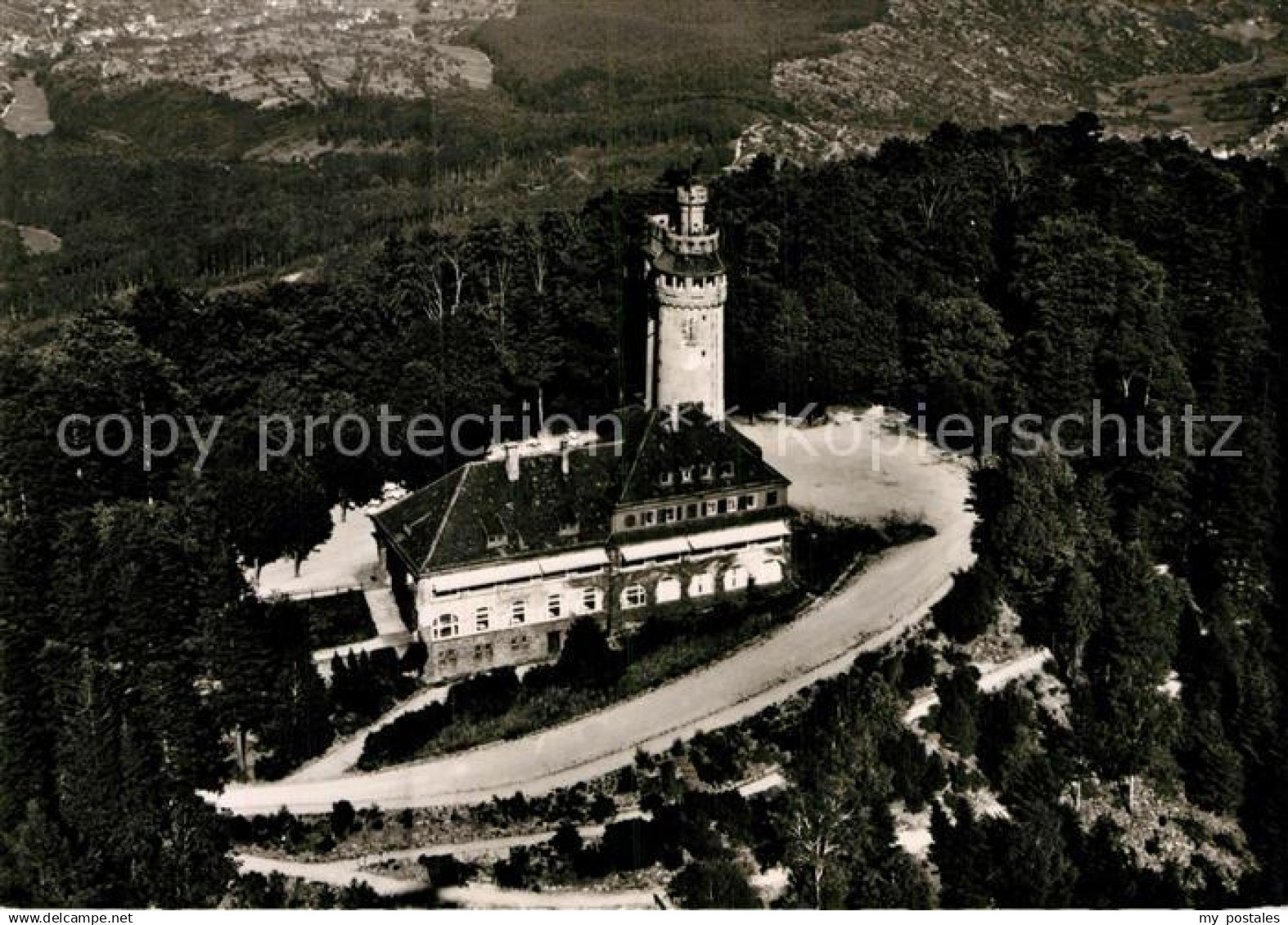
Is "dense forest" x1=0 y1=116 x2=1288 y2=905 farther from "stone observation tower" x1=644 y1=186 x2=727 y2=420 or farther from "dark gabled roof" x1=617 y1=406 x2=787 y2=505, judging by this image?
"dark gabled roof" x1=617 y1=406 x2=787 y2=505

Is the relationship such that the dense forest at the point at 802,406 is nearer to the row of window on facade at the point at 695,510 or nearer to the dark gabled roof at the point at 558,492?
the dark gabled roof at the point at 558,492

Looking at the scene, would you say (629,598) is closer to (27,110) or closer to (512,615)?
(512,615)

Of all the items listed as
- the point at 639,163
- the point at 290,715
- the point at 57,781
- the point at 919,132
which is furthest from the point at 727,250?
→ the point at 57,781

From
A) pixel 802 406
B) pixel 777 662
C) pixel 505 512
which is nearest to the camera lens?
pixel 777 662

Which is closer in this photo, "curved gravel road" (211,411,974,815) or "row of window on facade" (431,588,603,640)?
"curved gravel road" (211,411,974,815)

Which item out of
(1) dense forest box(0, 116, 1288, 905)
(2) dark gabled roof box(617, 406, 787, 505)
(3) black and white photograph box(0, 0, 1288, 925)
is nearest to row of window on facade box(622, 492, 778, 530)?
(3) black and white photograph box(0, 0, 1288, 925)

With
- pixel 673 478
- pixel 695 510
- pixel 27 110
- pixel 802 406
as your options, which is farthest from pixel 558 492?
pixel 27 110
